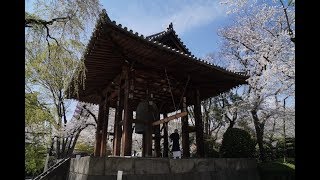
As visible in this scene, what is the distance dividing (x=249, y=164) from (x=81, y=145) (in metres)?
21.6

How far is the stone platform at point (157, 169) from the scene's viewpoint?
7.36 meters

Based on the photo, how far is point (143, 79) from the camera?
10406mm

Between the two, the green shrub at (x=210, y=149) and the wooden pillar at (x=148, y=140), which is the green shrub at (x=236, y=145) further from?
the wooden pillar at (x=148, y=140)

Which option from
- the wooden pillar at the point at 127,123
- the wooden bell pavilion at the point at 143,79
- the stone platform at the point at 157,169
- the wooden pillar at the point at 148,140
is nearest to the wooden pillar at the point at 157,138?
the wooden bell pavilion at the point at 143,79

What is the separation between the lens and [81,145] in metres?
29.5

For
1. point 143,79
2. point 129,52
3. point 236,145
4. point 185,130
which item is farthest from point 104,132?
point 236,145

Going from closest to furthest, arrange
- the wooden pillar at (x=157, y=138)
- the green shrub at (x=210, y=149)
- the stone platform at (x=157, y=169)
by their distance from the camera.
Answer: the stone platform at (x=157, y=169), the wooden pillar at (x=157, y=138), the green shrub at (x=210, y=149)

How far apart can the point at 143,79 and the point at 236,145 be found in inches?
212

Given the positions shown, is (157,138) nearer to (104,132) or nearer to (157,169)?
(104,132)

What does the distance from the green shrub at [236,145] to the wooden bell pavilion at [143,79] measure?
2102 mm

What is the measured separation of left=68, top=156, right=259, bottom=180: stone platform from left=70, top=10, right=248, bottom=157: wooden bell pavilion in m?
0.92

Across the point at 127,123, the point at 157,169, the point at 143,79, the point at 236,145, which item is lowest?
the point at 157,169

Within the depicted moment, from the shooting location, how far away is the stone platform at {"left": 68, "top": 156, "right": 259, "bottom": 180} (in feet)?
24.2
